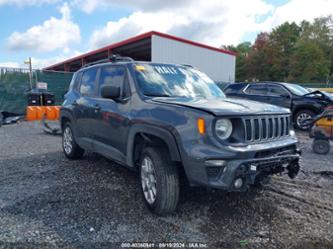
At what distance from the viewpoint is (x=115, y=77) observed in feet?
14.7

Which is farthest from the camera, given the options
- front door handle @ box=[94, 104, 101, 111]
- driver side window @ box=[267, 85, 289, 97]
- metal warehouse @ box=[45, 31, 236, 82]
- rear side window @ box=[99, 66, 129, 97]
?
metal warehouse @ box=[45, 31, 236, 82]

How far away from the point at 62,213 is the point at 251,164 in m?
2.32

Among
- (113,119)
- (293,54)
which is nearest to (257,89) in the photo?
(113,119)

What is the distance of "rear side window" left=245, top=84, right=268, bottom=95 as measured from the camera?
10930 millimetres

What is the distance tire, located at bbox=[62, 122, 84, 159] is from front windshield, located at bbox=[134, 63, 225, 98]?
2460 mm

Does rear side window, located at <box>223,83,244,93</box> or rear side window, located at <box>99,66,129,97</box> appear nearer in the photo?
rear side window, located at <box>99,66,129,97</box>

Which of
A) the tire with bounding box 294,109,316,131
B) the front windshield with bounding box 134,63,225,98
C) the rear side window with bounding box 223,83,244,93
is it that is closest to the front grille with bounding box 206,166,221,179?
the front windshield with bounding box 134,63,225,98

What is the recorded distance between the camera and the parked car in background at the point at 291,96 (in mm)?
9695

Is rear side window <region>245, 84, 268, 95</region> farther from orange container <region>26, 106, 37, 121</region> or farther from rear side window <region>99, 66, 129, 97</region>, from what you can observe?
orange container <region>26, 106, 37, 121</region>

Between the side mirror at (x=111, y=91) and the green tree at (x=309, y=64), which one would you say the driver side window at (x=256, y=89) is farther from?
the green tree at (x=309, y=64)

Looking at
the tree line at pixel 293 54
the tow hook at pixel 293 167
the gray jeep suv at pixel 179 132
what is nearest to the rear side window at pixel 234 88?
the gray jeep suv at pixel 179 132

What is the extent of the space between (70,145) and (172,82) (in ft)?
9.57

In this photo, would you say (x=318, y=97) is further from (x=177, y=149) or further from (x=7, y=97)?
(x=7, y=97)

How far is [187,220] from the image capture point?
10.9 feet
